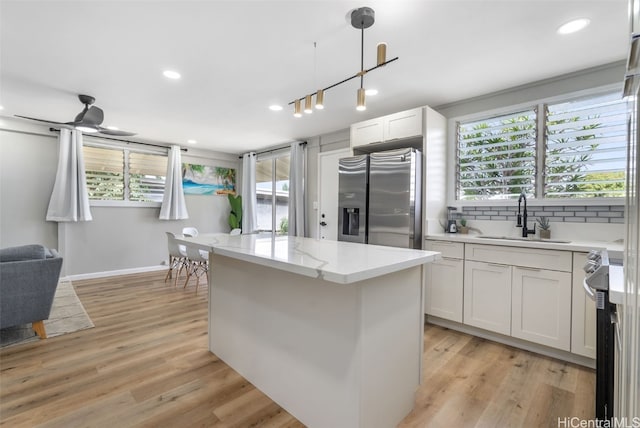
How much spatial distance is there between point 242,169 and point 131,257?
9.42 ft

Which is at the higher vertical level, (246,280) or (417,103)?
(417,103)

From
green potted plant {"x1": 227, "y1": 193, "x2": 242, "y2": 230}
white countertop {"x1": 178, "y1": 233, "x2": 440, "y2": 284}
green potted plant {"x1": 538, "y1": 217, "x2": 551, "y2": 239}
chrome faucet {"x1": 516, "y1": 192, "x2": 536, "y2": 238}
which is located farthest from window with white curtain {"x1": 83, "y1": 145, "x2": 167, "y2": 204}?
green potted plant {"x1": 538, "y1": 217, "x2": 551, "y2": 239}

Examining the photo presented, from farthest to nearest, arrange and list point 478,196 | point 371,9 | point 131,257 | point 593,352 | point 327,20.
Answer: point 131,257 < point 478,196 < point 593,352 < point 327,20 < point 371,9

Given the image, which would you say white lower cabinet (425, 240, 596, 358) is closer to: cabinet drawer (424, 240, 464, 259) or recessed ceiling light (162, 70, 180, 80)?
cabinet drawer (424, 240, 464, 259)

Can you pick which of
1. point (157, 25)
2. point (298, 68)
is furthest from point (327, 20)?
point (157, 25)

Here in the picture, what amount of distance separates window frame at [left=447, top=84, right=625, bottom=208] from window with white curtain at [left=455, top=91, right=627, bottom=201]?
1 cm

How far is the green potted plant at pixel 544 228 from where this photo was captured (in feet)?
8.99

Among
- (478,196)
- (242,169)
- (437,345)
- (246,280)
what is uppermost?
(242,169)

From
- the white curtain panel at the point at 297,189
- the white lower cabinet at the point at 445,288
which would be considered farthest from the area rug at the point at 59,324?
the white lower cabinet at the point at 445,288

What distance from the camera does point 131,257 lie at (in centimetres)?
531

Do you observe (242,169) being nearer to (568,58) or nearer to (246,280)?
(246,280)

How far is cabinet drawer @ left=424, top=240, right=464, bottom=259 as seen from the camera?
9.27 ft

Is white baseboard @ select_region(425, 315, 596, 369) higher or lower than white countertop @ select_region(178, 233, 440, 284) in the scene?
lower

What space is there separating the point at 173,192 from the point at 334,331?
5.21 meters
